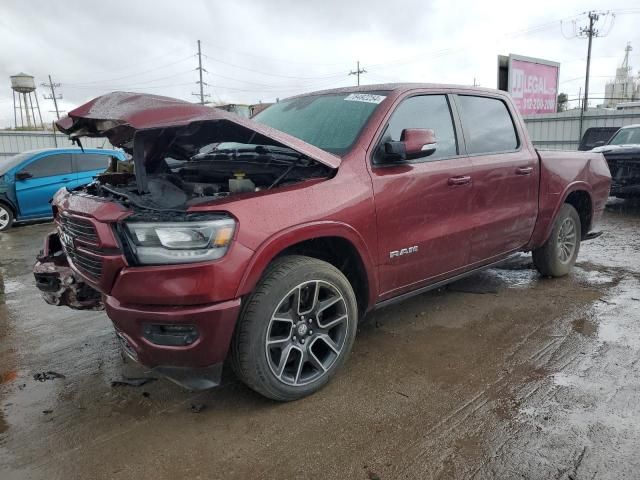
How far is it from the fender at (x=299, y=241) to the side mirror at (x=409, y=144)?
59cm

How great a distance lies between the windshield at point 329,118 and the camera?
3240 millimetres

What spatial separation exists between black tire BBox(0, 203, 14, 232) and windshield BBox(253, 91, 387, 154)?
7504 millimetres

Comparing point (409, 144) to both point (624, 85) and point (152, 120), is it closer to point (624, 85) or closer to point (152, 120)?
point (152, 120)

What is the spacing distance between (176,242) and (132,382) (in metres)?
1.25

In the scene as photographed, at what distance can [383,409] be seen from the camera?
271cm

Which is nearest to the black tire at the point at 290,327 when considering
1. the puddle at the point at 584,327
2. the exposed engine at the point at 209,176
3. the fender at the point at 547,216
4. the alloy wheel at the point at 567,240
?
the exposed engine at the point at 209,176

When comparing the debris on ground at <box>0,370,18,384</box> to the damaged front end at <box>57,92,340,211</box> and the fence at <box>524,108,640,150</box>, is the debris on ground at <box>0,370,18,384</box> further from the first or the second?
the fence at <box>524,108,640,150</box>

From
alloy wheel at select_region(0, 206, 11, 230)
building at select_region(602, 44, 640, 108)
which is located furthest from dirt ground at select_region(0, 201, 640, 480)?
building at select_region(602, 44, 640, 108)

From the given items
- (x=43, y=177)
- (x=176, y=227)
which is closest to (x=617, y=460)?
(x=176, y=227)

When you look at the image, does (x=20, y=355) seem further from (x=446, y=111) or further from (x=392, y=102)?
(x=446, y=111)

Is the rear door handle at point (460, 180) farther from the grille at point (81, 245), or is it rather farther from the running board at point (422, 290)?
the grille at point (81, 245)

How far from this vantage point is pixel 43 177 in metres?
9.47

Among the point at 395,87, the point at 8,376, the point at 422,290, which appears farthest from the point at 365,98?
the point at 8,376

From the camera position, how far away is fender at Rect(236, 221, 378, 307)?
2447 mm
